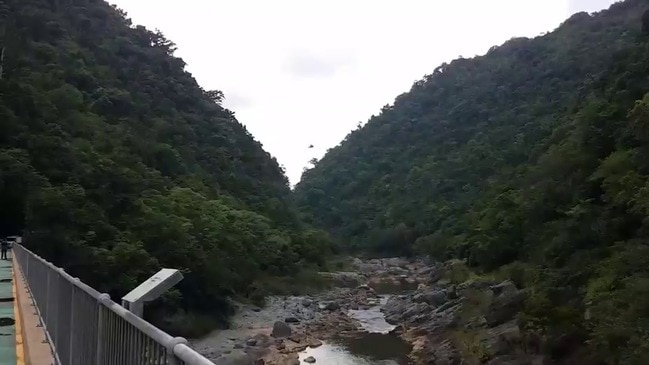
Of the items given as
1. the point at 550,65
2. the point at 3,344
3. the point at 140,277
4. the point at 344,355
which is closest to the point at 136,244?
the point at 140,277

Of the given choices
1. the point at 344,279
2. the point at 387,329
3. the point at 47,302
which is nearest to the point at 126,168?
the point at 387,329

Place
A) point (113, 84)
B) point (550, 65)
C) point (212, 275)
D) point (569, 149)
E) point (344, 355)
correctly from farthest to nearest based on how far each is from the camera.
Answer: point (550, 65)
point (113, 84)
point (212, 275)
point (569, 149)
point (344, 355)

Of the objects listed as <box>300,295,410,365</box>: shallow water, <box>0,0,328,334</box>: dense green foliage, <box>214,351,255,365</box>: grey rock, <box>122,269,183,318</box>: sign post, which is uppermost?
<box>0,0,328,334</box>: dense green foliage

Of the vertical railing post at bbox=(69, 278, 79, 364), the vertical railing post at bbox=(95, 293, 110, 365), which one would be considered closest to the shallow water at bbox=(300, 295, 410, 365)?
the vertical railing post at bbox=(69, 278, 79, 364)

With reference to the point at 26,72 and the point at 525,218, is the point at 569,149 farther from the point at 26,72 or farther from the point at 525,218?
the point at 26,72

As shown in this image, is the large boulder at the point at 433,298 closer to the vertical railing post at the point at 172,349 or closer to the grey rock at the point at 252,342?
the grey rock at the point at 252,342

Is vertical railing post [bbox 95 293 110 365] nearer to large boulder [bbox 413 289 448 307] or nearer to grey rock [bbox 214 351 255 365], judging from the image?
grey rock [bbox 214 351 255 365]

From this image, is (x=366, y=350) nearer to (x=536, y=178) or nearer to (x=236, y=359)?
(x=236, y=359)

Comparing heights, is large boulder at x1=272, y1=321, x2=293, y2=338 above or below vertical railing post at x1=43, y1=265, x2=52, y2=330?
below
